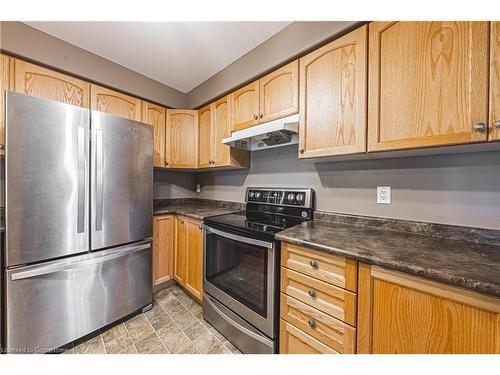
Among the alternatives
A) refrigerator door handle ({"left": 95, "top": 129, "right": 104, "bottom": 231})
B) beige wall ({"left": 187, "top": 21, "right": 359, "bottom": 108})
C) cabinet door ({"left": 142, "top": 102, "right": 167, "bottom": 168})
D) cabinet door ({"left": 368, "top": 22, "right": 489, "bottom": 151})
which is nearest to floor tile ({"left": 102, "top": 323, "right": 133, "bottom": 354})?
refrigerator door handle ({"left": 95, "top": 129, "right": 104, "bottom": 231})

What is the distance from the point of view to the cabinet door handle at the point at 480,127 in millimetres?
751

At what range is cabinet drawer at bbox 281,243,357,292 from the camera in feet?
2.82

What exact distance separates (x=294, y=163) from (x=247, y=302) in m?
1.15

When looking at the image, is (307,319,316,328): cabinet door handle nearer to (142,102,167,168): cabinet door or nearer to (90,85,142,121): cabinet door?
(142,102,167,168): cabinet door

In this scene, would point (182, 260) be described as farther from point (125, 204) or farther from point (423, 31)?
point (423, 31)

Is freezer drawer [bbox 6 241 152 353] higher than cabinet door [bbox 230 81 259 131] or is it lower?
lower

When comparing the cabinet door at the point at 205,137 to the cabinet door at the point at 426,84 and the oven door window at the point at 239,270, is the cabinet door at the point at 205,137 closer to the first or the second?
the oven door window at the point at 239,270

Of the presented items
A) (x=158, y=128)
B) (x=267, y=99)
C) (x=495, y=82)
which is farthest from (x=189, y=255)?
(x=495, y=82)

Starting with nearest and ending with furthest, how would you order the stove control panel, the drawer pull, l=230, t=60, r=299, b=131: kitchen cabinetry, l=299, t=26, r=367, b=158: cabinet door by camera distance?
the drawer pull
l=299, t=26, r=367, b=158: cabinet door
l=230, t=60, r=299, b=131: kitchen cabinetry
the stove control panel

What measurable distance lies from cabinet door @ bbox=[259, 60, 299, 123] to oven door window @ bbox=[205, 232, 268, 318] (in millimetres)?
1009

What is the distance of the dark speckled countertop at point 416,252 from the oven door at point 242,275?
241mm

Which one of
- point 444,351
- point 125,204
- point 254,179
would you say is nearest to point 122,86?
point 125,204

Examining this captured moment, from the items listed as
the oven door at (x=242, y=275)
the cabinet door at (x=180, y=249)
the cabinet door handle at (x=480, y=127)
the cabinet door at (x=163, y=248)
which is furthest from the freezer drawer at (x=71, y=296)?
the cabinet door handle at (x=480, y=127)

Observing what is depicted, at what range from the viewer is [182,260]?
2.00 meters
